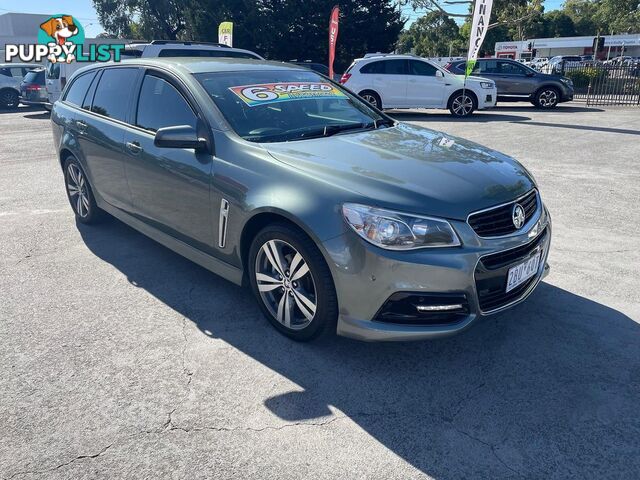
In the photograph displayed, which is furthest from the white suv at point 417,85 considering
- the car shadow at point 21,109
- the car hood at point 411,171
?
the car shadow at point 21,109

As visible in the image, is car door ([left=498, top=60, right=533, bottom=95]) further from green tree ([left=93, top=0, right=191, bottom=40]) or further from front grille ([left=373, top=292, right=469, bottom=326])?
green tree ([left=93, top=0, right=191, bottom=40])

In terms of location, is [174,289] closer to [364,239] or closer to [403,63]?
[364,239]

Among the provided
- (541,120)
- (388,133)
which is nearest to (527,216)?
(388,133)

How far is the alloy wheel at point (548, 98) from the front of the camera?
17.1 metres

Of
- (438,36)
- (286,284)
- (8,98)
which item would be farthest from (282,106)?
(438,36)

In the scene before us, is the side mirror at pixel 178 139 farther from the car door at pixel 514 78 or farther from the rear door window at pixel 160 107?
the car door at pixel 514 78

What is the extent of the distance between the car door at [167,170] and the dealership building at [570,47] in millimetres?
57514

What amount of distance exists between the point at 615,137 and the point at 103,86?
1018cm

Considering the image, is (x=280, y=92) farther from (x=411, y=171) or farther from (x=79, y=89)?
(x=79, y=89)

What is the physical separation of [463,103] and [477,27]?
2239 mm

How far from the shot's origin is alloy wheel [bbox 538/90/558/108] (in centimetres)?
1711

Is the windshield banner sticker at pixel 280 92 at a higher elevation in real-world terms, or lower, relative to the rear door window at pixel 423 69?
lower

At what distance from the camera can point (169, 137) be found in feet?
11.6

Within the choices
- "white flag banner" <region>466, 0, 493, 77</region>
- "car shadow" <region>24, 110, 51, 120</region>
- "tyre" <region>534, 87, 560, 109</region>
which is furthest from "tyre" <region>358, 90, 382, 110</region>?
"car shadow" <region>24, 110, 51, 120</region>
